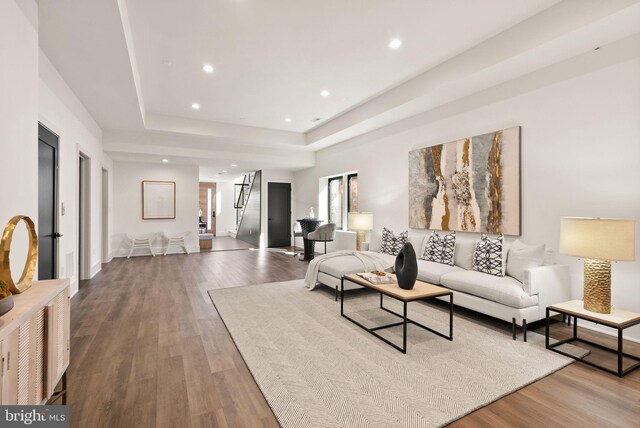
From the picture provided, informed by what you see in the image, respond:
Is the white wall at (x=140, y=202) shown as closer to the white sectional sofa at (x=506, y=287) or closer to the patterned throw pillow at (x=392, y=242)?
the patterned throw pillow at (x=392, y=242)

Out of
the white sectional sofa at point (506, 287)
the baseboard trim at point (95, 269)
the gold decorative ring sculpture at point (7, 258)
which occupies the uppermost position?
the gold decorative ring sculpture at point (7, 258)

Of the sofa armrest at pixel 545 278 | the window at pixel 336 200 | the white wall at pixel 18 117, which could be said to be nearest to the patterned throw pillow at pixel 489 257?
the sofa armrest at pixel 545 278

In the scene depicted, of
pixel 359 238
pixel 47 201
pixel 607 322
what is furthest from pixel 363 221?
pixel 47 201

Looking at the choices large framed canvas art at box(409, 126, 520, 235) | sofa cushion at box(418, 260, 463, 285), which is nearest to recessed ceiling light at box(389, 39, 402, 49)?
large framed canvas art at box(409, 126, 520, 235)

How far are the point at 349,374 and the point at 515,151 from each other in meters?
3.27

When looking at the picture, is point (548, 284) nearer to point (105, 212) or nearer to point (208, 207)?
point (105, 212)

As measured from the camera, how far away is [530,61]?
3312mm

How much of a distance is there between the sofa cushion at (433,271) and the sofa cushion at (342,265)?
55 centimetres

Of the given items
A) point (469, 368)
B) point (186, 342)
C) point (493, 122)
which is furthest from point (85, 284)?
point (493, 122)

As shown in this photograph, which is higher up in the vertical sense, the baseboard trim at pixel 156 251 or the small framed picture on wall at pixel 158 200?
the small framed picture on wall at pixel 158 200

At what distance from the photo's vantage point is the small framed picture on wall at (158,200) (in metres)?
7.93

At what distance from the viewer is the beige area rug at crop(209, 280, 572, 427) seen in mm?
1873

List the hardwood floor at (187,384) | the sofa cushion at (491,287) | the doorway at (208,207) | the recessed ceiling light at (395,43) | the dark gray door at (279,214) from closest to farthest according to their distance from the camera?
the hardwood floor at (187,384)
the sofa cushion at (491,287)
the recessed ceiling light at (395,43)
the dark gray door at (279,214)
the doorway at (208,207)

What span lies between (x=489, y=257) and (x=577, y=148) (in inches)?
56.4
